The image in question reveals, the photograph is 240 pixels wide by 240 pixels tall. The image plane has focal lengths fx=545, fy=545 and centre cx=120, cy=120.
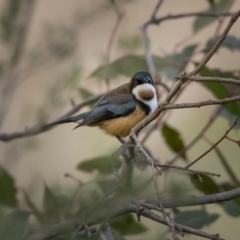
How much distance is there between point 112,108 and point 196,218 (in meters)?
0.35

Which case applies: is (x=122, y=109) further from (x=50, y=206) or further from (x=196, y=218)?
(x=50, y=206)

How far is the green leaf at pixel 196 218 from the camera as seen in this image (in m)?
0.95

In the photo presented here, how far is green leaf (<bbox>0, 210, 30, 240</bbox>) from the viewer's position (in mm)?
372

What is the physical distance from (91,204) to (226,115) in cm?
91

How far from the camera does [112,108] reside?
119cm

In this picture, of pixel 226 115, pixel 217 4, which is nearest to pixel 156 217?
pixel 226 115

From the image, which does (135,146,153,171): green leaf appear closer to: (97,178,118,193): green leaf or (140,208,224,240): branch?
(140,208,224,240): branch

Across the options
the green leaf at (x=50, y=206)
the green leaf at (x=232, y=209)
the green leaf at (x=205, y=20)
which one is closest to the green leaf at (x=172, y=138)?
the green leaf at (x=232, y=209)

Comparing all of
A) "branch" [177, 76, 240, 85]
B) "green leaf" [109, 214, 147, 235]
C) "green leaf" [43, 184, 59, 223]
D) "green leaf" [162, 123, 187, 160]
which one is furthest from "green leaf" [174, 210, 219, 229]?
"green leaf" [43, 184, 59, 223]

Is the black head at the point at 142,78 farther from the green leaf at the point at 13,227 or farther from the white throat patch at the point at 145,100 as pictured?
the green leaf at the point at 13,227

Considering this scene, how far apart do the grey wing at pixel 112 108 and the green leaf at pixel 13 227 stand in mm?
722

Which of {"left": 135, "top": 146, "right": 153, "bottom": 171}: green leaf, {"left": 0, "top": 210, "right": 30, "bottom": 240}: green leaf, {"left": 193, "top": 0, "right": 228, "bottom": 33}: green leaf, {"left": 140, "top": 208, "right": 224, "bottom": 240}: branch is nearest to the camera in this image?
{"left": 0, "top": 210, "right": 30, "bottom": 240}: green leaf

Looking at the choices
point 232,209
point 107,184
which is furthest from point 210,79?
point 232,209

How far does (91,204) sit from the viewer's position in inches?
14.1
